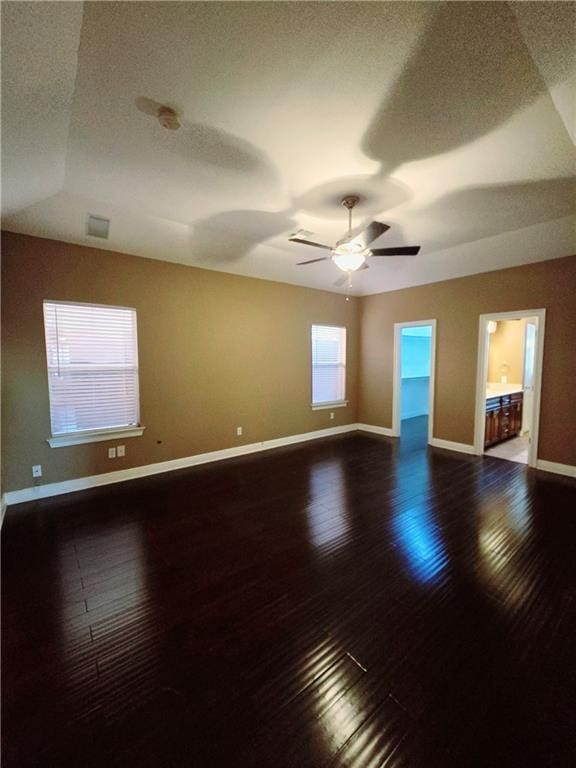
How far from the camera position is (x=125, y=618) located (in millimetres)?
1825

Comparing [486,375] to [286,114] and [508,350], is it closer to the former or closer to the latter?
[508,350]

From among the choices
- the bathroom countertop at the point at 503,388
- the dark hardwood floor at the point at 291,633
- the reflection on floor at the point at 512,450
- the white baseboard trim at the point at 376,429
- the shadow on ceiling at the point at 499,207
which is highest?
the shadow on ceiling at the point at 499,207

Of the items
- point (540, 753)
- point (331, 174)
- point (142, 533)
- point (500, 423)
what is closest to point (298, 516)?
point (142, 533)

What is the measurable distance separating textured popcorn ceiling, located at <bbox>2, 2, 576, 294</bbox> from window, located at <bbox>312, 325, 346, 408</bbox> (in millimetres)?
2616

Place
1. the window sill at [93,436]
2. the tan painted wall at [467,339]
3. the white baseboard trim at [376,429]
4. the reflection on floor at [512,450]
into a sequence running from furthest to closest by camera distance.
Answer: the white baseboard trim at [376,429] < the reflection on floor at [512,450] < the tan painted wall at [467,339] < the window sill at [93,436]

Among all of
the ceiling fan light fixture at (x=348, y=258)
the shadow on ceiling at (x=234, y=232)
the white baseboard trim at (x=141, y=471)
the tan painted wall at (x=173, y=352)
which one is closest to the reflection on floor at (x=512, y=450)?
the tan painted wall at (x=173, y=352)

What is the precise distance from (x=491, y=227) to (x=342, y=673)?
168 inches

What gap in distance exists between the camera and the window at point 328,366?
576 centimetres

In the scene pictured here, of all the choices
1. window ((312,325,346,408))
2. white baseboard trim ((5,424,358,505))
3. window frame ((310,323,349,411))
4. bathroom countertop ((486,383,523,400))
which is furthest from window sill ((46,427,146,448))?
bathroom countertop ((486,383,523,400))

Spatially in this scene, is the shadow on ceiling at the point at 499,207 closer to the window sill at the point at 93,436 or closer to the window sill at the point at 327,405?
the window sill at the point at 327,405

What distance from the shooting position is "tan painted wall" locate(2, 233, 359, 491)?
3.17m

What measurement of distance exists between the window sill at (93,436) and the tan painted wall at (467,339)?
14.3 feet

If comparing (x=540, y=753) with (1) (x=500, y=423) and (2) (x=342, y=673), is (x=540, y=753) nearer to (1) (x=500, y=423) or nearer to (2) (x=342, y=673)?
(2) (x=342, y=673)

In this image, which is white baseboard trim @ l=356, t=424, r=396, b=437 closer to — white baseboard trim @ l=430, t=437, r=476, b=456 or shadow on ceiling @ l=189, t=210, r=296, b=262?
white baseboard trim @ l=430, t=437, r=476, b=456
